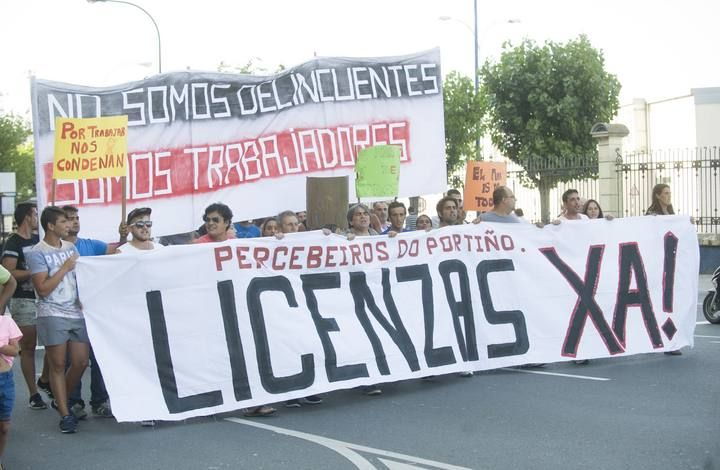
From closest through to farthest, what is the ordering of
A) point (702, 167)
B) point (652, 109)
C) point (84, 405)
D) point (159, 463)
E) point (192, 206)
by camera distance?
1. point (159, 463)
2. point (84, 405)
3. point (192, 206)
4. point (702, 167)
5. point (652, 109)

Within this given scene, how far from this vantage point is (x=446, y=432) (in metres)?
7.62

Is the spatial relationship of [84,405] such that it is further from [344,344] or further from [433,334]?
[433,334]

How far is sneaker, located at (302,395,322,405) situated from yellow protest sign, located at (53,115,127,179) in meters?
2.44

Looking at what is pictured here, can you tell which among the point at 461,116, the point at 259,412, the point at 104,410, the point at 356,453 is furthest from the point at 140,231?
the point at 461,116

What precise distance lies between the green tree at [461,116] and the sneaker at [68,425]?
2698 cm

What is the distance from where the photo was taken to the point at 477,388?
9430 mm

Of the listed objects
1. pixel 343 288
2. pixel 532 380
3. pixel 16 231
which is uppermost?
pixel 16 231

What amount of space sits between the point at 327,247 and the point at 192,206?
2.31 metres

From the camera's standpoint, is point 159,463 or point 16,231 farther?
point 16,231

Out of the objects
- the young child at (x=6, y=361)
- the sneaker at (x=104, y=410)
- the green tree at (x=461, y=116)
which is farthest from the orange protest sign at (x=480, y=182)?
the green tree at (x=461, y=116)

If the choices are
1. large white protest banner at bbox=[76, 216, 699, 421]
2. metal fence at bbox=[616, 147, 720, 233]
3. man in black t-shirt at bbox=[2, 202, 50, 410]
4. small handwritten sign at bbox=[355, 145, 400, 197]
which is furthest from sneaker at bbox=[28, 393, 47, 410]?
metal fence at bbox=[616, 147, 720, 233]

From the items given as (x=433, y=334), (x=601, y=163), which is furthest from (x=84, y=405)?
(x=601, y=163)

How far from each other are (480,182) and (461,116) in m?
21.7

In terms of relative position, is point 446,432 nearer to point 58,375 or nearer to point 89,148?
point 58,375
